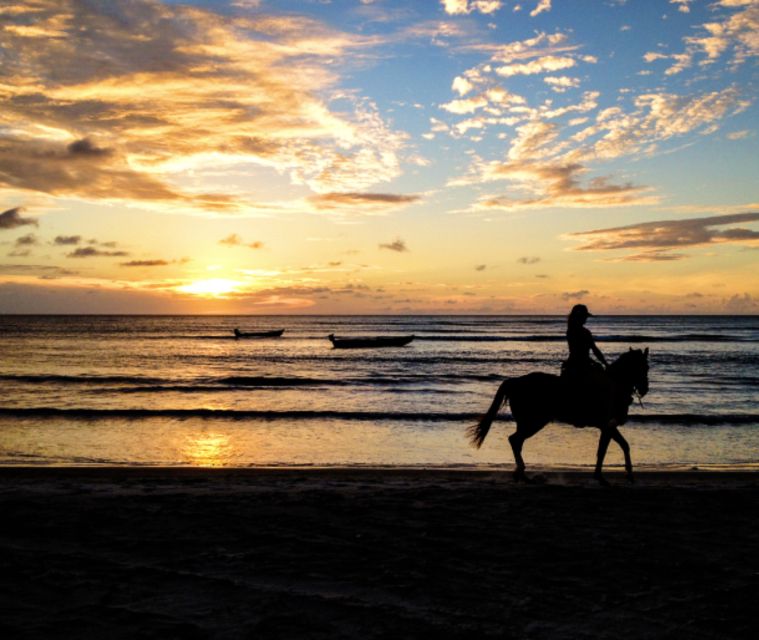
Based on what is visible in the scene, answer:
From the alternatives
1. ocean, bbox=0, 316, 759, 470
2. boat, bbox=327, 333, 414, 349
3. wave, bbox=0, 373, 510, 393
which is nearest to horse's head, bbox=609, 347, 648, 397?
ocean, bbox=0, 316, 759, 470

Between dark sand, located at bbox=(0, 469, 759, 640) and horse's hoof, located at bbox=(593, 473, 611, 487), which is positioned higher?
dark sand, located at bbox=(0, 469, 759, 640)

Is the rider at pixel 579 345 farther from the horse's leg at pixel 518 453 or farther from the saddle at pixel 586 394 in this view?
the horse's leg at pixel 518 453

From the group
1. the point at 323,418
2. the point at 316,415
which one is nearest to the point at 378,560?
the point at 323,418

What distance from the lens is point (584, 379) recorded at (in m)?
Answer: 9.17

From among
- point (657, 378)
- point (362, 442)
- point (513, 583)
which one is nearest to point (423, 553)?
point (513, 583)

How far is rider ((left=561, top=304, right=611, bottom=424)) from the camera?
29.9 feet

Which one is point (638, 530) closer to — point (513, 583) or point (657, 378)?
point (513, 583)

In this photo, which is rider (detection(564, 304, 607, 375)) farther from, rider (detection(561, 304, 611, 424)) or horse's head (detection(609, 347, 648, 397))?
horse's head (detection(609, 347, 648, 397))

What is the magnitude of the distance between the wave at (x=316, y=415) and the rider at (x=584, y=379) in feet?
30.1

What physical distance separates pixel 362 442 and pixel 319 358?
113 ft

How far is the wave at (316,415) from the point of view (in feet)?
60.7

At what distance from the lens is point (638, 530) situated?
693cm

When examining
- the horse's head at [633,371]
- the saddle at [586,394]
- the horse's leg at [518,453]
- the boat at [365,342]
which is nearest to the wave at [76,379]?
the horse's leg at [518,453]

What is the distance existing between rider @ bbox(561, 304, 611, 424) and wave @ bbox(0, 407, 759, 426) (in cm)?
919
